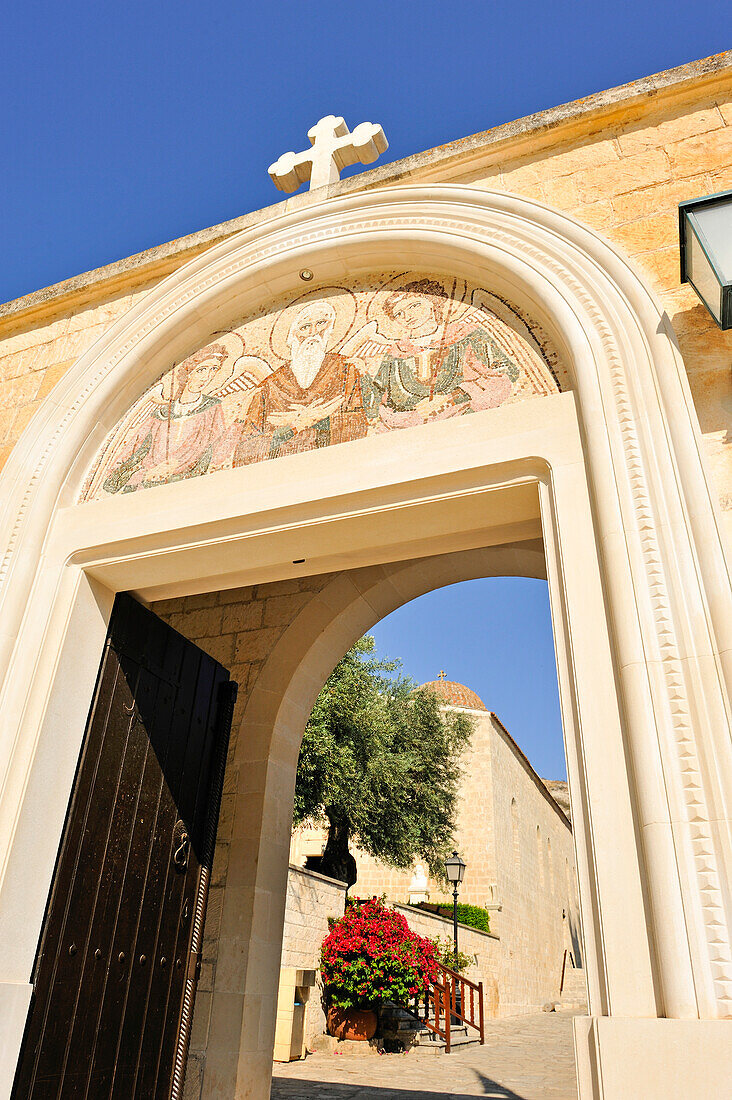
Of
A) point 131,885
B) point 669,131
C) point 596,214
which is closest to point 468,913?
point 131,885

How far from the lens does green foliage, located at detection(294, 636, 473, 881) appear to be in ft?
35.7

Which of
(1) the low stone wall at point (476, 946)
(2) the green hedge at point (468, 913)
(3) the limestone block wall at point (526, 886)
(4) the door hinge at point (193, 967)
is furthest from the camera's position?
(3) the limestone block wall at point (526, 886)

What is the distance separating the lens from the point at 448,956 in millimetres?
13289

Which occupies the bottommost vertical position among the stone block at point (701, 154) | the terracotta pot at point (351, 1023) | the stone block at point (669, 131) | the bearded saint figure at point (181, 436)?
the terracotta pot at point (351, 1023)

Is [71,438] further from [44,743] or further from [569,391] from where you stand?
[569,391]

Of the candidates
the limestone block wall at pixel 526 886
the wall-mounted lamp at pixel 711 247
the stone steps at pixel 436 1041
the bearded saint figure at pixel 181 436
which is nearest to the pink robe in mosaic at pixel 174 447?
the bearded saint figure at pixel 181 436

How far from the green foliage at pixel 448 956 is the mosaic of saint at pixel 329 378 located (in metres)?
11.2

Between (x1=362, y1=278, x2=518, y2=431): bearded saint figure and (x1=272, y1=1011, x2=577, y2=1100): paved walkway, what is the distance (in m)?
5.47

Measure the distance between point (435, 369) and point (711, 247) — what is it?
1061 millimetres

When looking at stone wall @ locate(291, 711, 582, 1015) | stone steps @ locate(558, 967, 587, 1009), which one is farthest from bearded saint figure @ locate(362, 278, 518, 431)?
stone steps @ locate(558, 967, 587, 1009)

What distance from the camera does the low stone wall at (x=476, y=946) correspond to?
1439 cm

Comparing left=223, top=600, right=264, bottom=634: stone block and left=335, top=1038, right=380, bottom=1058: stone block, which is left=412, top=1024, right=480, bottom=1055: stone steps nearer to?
left=335, top=1038, right=380, bottom=1058: stone block

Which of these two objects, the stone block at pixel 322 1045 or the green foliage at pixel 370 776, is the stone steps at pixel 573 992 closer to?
the green foliage at pixel 370 776

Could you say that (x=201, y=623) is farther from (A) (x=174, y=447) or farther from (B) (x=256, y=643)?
(A) (x=174, y=447)
